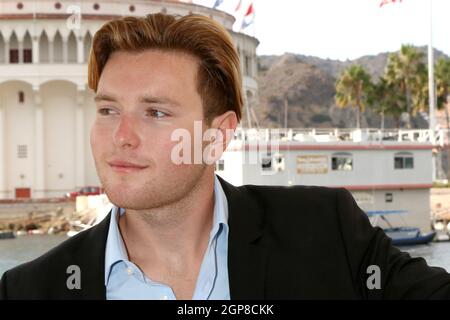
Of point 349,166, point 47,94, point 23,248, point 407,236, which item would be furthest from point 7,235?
point 407,236

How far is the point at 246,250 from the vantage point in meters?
2.40

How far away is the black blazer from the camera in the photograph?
2.31 meters

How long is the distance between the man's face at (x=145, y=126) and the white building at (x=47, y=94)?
48187 mm

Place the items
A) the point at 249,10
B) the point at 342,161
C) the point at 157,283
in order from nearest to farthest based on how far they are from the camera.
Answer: the point at 157,283
the point at 342,161
the point at 249,10

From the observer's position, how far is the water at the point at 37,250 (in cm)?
3203

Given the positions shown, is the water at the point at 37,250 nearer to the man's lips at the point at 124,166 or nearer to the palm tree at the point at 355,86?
the palm tree at the point at 355,86

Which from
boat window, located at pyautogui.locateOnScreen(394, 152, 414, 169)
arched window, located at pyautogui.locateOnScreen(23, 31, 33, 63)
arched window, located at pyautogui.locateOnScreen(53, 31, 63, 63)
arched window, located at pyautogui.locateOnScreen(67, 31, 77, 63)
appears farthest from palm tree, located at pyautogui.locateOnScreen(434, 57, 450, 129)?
arched window, located at pyautogui.locateOnScreen(23, 31, 33, 63)

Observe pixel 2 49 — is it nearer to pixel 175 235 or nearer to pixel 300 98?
pixel 175 235

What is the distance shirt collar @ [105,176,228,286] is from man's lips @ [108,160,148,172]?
0.87ft

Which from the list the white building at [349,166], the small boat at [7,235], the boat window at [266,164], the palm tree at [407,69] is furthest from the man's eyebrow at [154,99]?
the palm tree at [407,69]

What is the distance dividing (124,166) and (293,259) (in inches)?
22.9

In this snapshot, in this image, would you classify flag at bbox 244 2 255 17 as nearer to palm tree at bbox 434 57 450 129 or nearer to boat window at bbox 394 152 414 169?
boat window at bbox 394 152 414 169

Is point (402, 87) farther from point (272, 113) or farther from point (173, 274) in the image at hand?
point (272, 113)
